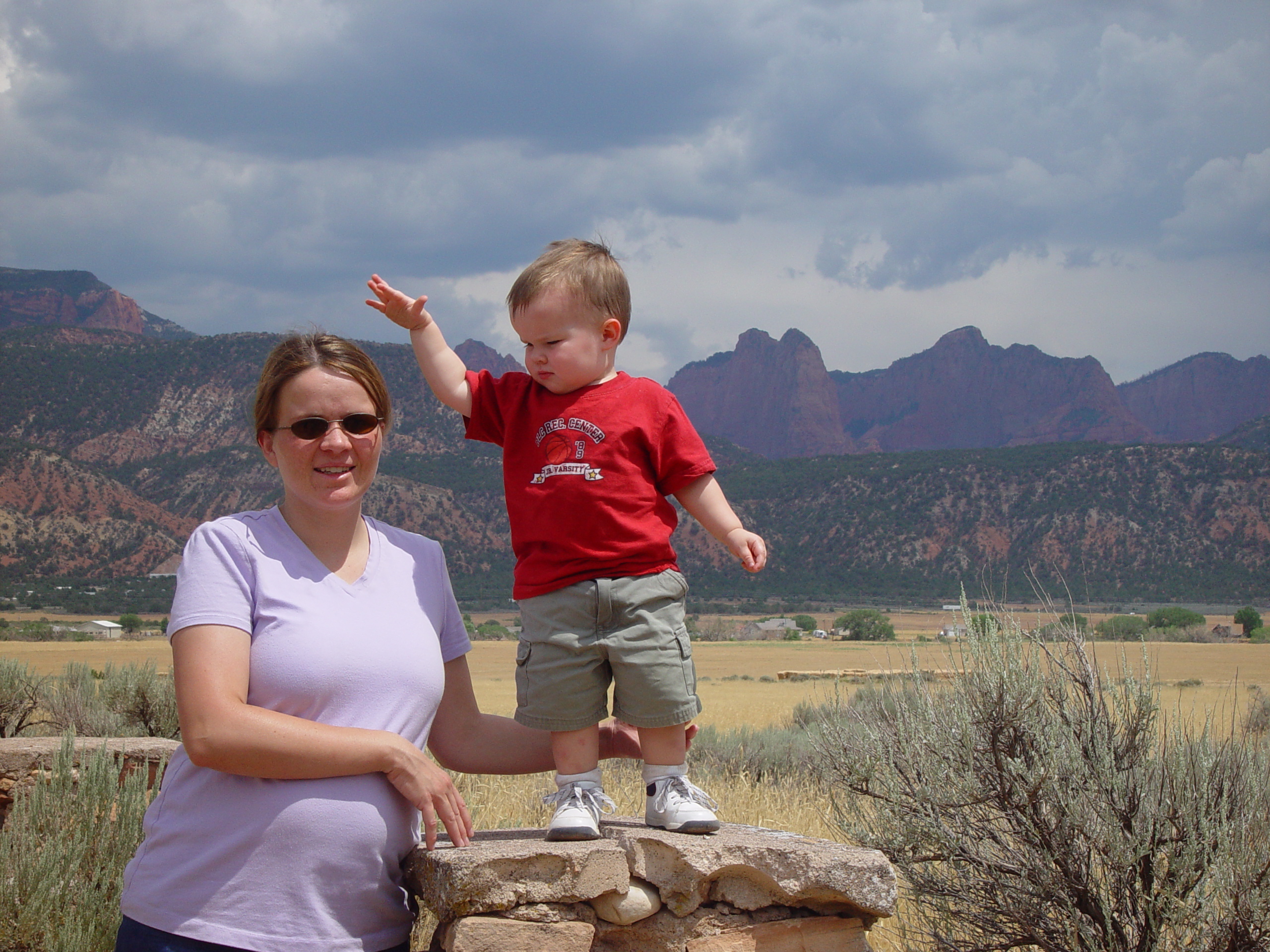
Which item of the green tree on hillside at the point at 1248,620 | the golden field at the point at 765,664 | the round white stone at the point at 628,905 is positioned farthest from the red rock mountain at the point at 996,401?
the round white stone at the point at 628,905

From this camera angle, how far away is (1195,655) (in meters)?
30.5

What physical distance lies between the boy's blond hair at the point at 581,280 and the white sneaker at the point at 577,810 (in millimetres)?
1457

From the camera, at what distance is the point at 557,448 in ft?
10.8

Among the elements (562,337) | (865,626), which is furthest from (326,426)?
(865,626)

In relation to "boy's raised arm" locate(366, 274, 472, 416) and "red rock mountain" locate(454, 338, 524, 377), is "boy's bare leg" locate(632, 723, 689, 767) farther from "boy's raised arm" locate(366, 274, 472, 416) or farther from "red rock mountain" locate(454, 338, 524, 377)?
"red rock mountain" locate(454, 338, 524, 377)

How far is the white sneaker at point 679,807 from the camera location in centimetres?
298

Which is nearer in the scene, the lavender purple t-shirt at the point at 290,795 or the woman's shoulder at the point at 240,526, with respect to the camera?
the lavender purple t-shirt at the point at 290,795

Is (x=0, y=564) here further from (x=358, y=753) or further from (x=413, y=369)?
(x=358, y=753)

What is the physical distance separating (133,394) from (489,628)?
5645 centimetres

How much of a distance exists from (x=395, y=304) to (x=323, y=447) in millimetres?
971

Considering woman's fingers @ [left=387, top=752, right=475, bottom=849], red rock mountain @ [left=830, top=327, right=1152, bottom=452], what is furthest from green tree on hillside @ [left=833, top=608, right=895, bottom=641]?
red rock mountain @ [left=830, top=327, right=1152, bottom=452]

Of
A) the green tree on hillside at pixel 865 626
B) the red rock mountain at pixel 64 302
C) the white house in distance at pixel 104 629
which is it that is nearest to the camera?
the white house in distance at pixel 104 629

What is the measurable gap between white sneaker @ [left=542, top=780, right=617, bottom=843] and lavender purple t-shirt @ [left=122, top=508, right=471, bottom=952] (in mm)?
428

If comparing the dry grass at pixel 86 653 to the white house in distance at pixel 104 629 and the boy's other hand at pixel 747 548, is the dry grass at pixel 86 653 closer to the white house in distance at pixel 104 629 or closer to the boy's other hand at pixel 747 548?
the white house in distance at pixel 104 629
